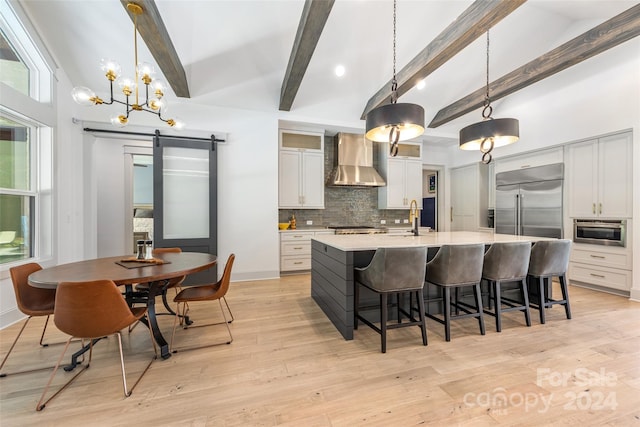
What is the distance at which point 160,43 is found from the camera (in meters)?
2.82

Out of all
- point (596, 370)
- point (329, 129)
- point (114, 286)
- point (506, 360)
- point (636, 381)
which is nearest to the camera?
point (114, 286)

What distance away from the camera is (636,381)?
5.87 ft

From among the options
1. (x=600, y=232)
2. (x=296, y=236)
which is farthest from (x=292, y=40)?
(x=600, y=232)

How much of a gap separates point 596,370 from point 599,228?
2.94 m

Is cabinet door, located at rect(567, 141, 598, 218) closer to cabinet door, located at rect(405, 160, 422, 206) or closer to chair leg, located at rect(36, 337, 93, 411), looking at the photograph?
cabinet door, located at rect(405, 160, 422, 206)

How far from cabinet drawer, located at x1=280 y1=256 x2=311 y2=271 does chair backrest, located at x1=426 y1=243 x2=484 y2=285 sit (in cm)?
280

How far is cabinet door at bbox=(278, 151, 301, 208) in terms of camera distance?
4.96 metres

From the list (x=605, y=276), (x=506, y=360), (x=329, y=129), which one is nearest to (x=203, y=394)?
(x=506, y=360)

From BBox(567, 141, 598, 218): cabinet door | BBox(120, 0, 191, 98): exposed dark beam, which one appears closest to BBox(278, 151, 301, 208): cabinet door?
BBox(120, 0, 191, 98): exposed dark beam

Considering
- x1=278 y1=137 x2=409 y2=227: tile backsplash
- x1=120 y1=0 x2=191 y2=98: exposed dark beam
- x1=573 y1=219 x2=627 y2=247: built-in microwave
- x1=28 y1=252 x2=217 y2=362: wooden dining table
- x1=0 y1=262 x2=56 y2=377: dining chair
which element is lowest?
x1=0 y1=262 x2=56 y2=377: dining chair

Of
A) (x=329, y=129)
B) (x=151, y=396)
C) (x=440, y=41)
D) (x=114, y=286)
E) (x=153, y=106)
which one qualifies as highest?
(x=440, y=41)

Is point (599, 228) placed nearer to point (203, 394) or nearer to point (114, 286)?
point (203, 394)

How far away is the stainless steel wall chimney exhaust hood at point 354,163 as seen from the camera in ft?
17.6

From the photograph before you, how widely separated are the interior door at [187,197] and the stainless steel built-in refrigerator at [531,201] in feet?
17.6
